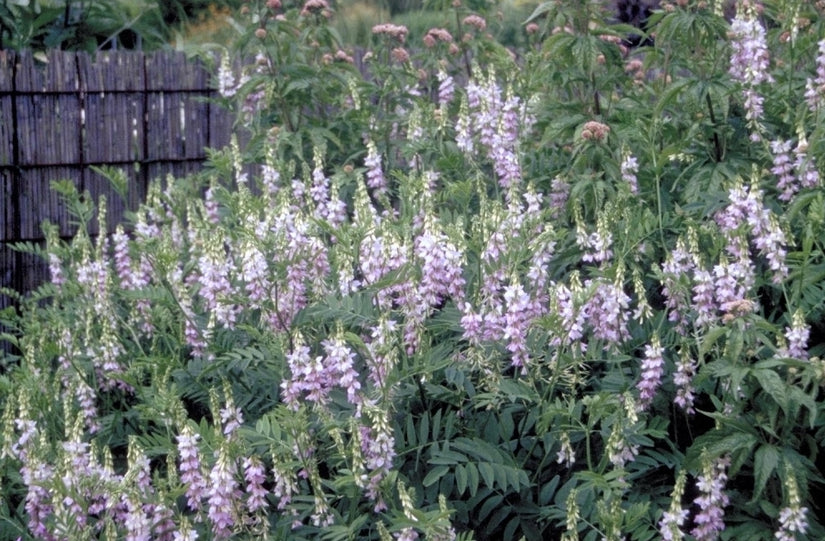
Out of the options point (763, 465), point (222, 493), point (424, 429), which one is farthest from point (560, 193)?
point (222, 493)

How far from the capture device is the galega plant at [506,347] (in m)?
2.87

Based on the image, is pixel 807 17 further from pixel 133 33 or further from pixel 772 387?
pixel 133 33

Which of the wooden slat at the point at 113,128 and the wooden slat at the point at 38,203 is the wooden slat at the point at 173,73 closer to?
the wooden slat at the point at 113,128

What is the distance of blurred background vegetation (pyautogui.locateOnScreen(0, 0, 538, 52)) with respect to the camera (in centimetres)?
812

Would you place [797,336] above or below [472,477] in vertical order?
above

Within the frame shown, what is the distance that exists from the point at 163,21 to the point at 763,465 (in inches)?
373

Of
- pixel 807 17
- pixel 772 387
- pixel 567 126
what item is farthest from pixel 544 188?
pixel 772 387

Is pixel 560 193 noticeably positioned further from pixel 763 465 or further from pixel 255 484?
pixel 255 484

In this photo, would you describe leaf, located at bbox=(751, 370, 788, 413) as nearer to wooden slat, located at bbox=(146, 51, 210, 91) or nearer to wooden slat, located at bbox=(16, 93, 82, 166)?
wooden slat, located at bbox=(16, 93, 82, 166)

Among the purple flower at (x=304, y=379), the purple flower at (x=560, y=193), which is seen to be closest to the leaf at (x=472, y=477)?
the purple flower at (x=304, y=379)

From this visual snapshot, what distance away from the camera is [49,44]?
883cm

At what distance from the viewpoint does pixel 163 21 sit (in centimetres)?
1120

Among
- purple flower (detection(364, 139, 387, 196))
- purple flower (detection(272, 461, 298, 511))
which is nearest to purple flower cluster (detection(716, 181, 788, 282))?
purple flower (detection(272, 461, 298, 511))

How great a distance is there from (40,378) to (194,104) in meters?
4.19
